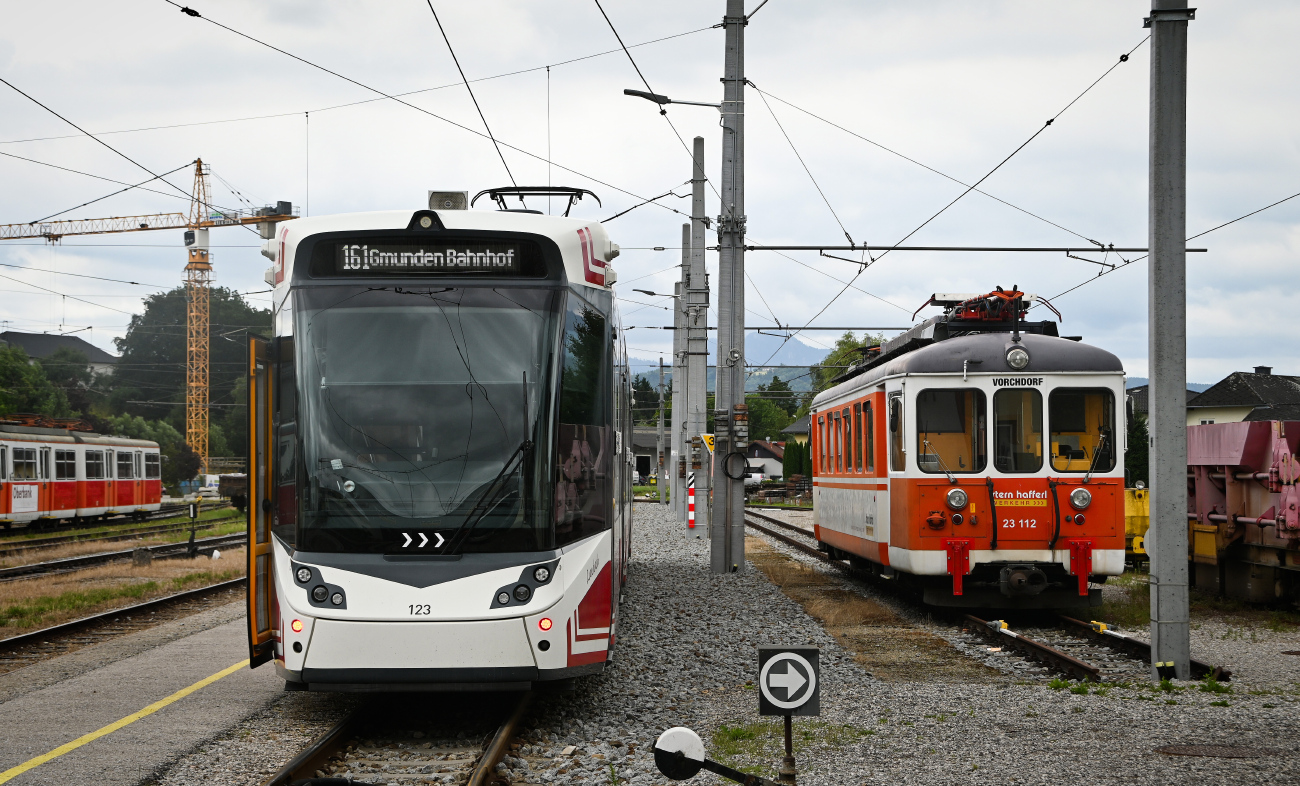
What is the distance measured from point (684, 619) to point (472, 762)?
6848mm

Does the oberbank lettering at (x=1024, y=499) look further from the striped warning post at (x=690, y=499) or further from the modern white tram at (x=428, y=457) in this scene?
the striped warning post at (x=690, y=499)

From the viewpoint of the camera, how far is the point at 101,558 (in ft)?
76.4

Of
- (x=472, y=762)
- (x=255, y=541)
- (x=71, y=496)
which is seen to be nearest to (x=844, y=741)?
(x=472, y=762)

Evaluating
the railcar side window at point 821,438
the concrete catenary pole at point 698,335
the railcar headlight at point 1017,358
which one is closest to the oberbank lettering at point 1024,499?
the railcar headlight at point 1017,358

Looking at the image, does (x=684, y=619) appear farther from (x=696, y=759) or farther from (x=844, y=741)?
(x=696, y=759)

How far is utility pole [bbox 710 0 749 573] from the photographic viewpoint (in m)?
18.9

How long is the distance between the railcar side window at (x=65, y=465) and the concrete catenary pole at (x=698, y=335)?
17.4 m

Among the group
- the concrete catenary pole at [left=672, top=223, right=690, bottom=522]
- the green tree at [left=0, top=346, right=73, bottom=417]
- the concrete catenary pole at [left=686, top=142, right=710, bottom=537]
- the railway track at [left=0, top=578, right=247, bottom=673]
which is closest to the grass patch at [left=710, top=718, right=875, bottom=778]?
the railway track at [left=0, top=578, right=247, bottom=673]

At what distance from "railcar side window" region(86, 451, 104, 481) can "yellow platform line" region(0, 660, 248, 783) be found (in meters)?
27.6

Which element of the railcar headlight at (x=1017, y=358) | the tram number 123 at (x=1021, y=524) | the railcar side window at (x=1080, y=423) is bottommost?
the tram number 123 at (x=1021, y=524)

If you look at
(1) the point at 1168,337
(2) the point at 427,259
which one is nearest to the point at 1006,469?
(1) the point at 1168,337

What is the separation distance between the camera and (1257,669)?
9.81 m

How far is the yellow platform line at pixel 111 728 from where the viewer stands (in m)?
6.76

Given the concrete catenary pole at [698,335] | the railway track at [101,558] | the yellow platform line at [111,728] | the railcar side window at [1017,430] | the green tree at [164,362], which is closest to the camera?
the yellow platform line at [111,728]
